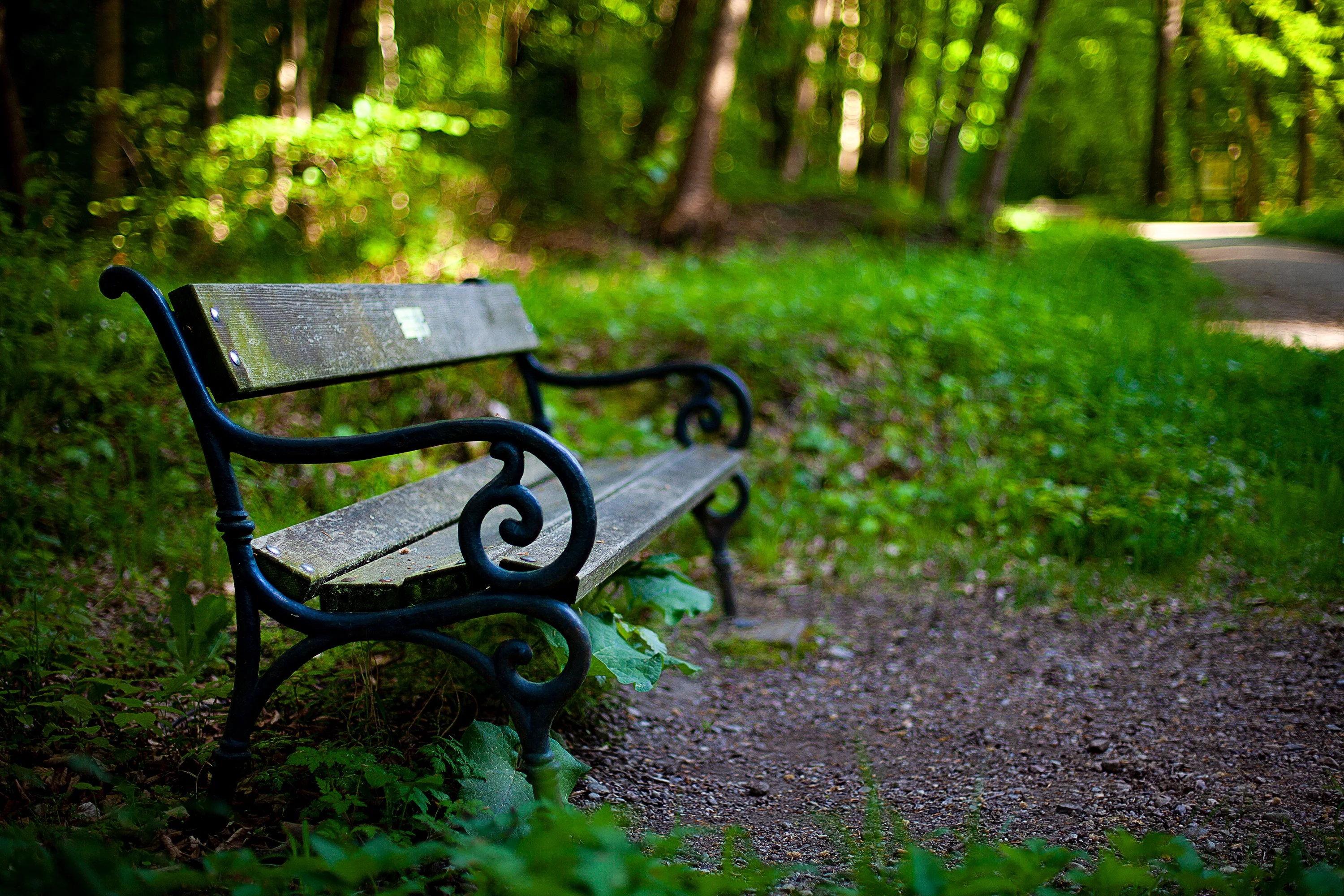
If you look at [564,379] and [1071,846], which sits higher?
[564,379]

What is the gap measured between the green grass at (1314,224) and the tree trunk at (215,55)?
834cm

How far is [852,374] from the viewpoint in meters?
5.23

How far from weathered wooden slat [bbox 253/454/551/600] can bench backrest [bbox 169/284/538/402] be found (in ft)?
1.03

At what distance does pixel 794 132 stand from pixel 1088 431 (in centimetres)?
1051

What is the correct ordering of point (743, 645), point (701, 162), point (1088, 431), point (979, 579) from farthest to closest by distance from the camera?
point (701, 162) → point (1088, 431) → point (979, 579) → point (743, 645)

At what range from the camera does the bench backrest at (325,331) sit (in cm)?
181

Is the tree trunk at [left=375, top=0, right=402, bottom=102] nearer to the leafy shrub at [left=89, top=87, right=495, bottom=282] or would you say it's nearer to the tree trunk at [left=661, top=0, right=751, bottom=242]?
the leafy shrub at [left=89, top=87, right=495, bottom=282]

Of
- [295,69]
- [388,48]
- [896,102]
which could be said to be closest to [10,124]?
[295,69]

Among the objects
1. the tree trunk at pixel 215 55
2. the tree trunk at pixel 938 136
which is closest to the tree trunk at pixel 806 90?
the tree trunk at pixel 938 136

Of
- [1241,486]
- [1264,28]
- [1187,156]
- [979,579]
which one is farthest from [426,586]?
[1187,156]

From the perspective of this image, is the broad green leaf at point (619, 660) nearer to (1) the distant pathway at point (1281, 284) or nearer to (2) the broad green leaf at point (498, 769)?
(2) the broad green leaf at point (498, 769)

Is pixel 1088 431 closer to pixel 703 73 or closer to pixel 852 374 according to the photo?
pixel 852 374

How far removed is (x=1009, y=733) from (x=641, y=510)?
121 cm

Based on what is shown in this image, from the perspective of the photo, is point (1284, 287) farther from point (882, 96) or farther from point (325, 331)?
point (882, 96)
